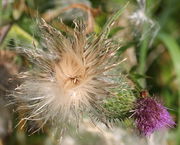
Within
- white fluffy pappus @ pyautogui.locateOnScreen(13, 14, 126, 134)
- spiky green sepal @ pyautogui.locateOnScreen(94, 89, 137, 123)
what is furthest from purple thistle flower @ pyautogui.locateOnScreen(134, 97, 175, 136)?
white fluffy pappus @ pyautogui.locateOnScreen(13, 14, 126, 134)

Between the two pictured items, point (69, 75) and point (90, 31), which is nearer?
point (69, 75)

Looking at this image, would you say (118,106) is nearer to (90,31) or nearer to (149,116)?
(149,116)

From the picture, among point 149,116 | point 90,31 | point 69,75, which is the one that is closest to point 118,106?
Answer: point 149,116

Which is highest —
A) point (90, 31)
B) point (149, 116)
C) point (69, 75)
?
point (90, 31)

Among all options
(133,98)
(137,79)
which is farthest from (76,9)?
(133,98)

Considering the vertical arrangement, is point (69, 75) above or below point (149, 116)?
above

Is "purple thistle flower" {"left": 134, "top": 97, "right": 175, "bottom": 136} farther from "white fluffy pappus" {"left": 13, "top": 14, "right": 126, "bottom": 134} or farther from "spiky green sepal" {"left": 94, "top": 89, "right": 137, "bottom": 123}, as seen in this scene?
"white fluffy pappus" {"left": 13, "top": 14, "right": 126, "bottom": 134}

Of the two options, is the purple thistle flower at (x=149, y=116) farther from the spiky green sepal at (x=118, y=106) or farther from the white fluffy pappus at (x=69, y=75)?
the white fluffy pappus at (x=69, y=75)
